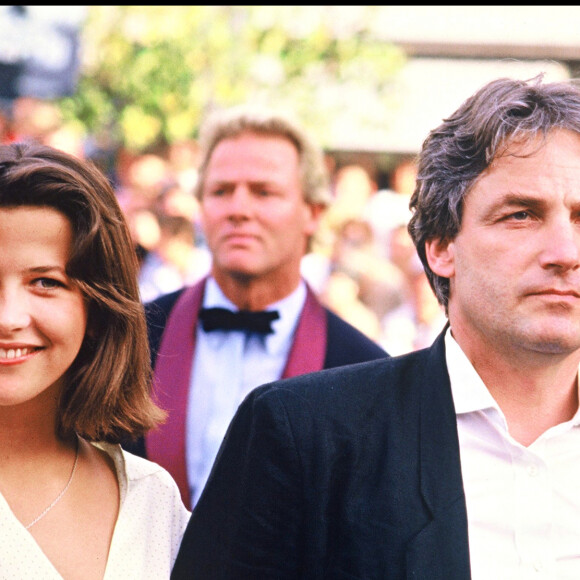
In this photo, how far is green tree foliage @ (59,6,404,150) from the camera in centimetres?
792

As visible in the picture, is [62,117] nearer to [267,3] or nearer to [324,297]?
[267,3]

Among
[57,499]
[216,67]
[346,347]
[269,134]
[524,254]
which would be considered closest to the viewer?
[57,499]

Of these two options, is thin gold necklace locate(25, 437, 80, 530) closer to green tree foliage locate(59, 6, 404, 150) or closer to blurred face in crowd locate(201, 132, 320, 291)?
blurred face in crowd locate(201, 132, 320, 291)

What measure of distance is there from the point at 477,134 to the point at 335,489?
0.97 meters

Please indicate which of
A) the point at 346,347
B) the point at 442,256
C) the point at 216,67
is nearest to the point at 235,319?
the point at 346,347

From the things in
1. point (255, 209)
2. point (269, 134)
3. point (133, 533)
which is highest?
point (269, 134)

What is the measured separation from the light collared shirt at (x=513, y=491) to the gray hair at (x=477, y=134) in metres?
0.42

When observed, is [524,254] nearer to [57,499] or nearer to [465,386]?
[465,386]

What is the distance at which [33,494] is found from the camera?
2.26 metres

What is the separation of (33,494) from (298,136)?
7.87ft

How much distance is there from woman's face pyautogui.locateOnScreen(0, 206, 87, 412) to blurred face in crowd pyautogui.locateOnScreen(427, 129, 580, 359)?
97cm

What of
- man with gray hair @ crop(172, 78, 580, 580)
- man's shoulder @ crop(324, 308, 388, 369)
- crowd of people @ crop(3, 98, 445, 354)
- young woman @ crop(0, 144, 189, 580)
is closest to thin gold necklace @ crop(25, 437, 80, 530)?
young woman @ crop(0, 144, 189, 580)

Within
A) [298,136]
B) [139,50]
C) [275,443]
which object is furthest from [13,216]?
[139,50]

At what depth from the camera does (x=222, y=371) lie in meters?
3.85
